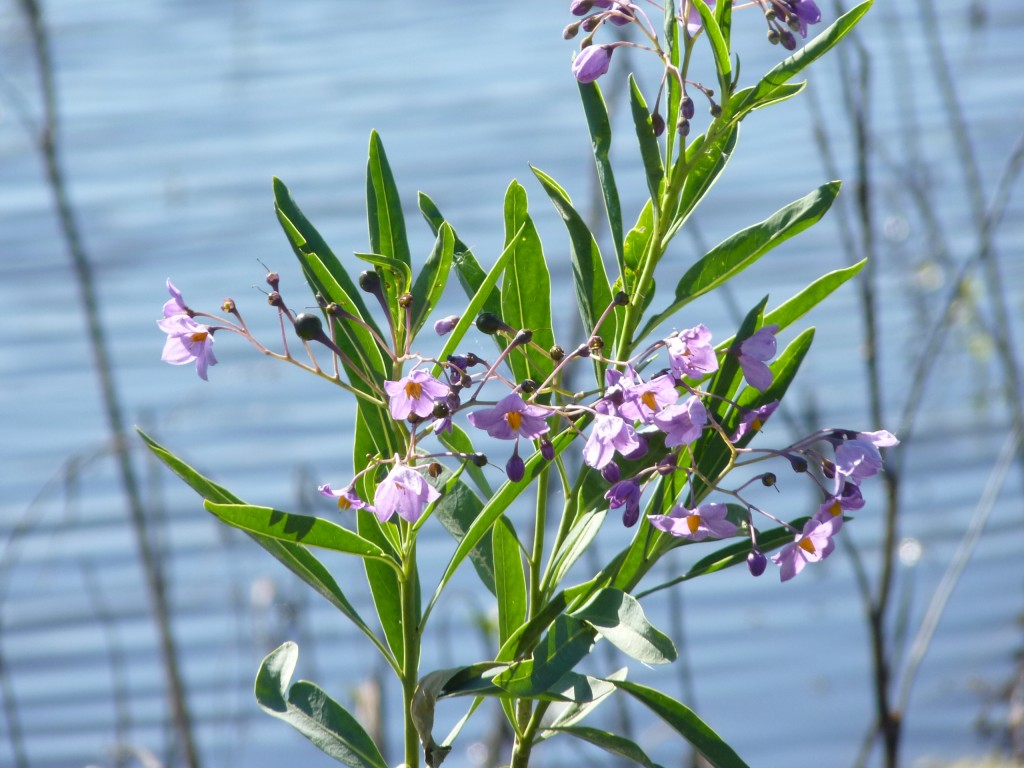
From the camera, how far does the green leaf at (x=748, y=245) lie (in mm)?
733

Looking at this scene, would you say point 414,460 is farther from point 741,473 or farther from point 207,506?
point 741,473

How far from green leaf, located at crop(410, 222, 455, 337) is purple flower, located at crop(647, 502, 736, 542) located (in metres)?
0.18

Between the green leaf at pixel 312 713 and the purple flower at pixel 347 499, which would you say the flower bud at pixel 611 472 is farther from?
the green leaf at pixel 312 713

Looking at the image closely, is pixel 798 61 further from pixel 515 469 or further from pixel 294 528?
pixel 294 528

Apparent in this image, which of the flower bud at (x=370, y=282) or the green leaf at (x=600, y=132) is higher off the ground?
the green leaf at (x=600, y=132)

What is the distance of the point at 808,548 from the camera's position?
2.26ft

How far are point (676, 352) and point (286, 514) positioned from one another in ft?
0.75

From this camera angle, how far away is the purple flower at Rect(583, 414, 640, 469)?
604 mm

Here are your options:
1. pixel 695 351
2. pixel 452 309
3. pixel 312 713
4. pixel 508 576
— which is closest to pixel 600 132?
pixel 695 351

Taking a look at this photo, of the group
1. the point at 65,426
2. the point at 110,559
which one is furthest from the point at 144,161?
the point at 110,559

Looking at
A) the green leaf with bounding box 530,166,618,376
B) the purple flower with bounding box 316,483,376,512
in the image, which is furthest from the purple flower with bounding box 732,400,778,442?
the purple flower with bounding box 316,483,376,512

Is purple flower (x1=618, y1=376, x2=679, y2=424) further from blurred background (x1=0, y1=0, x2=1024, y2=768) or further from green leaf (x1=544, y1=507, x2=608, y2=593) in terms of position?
blurred background (x1=0, y1=0, x2=1024, y2=768)

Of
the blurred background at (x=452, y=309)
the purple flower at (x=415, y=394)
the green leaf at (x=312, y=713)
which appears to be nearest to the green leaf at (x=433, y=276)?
the purple flower at (x=415, y=394)

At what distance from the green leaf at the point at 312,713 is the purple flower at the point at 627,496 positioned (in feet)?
0.73
